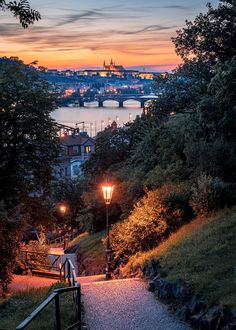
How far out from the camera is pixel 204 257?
1193 centimetres

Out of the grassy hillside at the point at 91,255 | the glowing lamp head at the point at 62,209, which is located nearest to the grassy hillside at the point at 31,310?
the grassy hillside at the point at 91,255

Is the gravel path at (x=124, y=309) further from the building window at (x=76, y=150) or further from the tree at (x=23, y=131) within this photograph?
the building window at (x=76, y=150)

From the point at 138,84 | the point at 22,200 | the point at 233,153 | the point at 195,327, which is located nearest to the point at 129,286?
the point at 195,327

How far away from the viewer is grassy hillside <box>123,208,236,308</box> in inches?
388

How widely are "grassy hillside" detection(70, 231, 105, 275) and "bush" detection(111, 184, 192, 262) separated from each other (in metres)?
3.69

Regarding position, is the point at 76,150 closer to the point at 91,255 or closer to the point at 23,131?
the point at 91,255

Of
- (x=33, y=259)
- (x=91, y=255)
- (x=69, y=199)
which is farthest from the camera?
(x=69, y=199)

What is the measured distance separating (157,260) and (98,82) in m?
183

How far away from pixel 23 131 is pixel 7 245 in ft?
22.7

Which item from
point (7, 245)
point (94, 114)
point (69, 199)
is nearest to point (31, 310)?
point (7, 245)

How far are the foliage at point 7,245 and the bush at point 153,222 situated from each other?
11.4ft

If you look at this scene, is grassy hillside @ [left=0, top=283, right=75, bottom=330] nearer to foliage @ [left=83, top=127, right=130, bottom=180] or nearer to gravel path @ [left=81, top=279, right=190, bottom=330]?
gravel path @ [left=81, top=279, right=190, bottom=330]

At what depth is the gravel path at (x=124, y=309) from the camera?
9.66 m

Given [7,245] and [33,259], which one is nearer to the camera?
[7,245]
